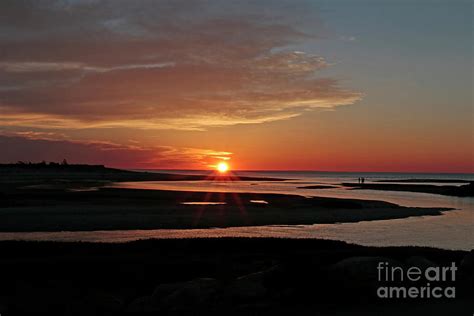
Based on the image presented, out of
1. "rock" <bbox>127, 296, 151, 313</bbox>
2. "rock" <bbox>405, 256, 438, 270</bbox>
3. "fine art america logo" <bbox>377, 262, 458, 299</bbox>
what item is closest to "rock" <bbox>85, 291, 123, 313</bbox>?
"rock" <bbox>127, 296, 151, 313</bbox>

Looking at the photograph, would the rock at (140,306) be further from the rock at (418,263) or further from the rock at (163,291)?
the rock at (418,263)

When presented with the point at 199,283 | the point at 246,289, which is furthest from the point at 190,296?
the point at 246,289

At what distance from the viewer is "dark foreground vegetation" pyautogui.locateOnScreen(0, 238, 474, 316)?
13.5 meters

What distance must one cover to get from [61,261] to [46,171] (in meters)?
146

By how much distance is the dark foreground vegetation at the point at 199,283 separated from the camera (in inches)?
532

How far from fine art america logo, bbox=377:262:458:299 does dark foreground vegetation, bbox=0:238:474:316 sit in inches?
9.0

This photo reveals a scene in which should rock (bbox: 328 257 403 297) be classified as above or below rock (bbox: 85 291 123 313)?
above

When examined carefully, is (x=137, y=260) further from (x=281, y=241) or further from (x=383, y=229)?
(x=383, y=229)

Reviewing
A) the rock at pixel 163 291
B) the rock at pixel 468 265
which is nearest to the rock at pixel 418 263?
the rock at pixel 468 265

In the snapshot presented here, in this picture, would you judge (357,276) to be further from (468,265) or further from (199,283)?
(199,283)

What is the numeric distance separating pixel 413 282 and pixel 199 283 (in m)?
7.06

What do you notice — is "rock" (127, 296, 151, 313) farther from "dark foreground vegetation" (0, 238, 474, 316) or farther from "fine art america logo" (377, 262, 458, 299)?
"fine art america logo" (377, 262, 458, 299)

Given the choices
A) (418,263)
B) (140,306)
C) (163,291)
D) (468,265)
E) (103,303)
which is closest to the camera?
(103,303)

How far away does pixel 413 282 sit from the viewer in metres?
15.9
